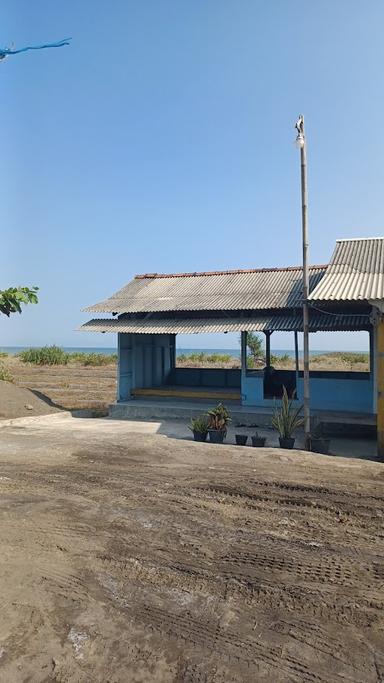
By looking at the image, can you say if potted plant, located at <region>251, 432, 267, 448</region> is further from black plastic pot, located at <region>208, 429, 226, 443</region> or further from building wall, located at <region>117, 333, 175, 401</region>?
building wall, located at <region>117, 333, 175, 401</region>

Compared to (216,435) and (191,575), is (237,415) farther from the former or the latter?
(191,575)

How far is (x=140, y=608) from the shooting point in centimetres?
389

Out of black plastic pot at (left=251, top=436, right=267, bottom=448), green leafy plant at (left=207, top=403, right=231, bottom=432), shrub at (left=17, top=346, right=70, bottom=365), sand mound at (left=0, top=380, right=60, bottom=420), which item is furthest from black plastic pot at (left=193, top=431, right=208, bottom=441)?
shrub at (left=17, top=346, right=70, bottom=365)

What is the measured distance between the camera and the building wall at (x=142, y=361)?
16672 millimetres

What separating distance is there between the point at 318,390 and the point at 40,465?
8237mm

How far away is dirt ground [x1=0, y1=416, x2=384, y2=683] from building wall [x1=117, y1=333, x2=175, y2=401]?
8264 millimetres

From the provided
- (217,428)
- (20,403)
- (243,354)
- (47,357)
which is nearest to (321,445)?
(217,428)

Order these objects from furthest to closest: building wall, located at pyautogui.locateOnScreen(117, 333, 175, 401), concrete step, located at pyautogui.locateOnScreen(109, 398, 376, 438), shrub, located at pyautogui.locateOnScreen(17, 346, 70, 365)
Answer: shrub, located at pyautogui.locateOnScreen(17, 346, 70, 365) < building wall, located at pyautogui.locateOnScreen(117, 333, 175, 401) < concrete step, located at pyautogui.locateOnScreen(109, 398, 376, 438)

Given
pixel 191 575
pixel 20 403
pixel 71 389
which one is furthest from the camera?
pixel 71 389

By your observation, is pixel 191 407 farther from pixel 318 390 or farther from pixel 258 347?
pixel 258 347

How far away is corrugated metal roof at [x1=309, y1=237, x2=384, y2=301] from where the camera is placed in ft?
34.5

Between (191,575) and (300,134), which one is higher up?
(300,134)

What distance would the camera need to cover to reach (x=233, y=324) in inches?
567

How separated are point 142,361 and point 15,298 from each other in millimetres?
5229
